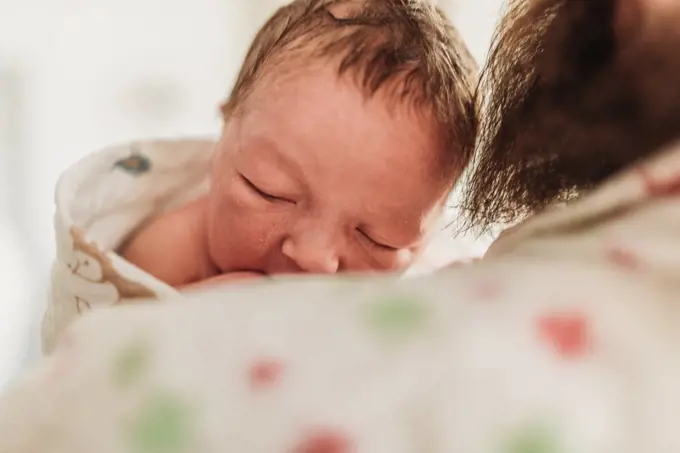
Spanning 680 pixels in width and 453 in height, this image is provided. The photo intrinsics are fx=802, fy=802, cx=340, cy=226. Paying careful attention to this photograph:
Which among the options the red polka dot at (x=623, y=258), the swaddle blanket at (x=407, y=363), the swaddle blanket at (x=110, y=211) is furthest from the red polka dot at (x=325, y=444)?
the swaddle blanket at (x=110, y=211)

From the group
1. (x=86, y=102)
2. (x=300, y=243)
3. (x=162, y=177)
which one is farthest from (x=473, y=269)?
(x=86, y=102)

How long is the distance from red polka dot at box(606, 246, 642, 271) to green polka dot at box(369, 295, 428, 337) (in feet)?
0.23

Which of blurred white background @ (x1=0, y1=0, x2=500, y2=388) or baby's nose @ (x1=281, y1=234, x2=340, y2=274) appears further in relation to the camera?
blurred white background @ (x1=0, y1=0, x2=500, y2=388)

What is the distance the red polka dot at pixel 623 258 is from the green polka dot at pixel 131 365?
162mm

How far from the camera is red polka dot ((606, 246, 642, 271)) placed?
10.7 inches

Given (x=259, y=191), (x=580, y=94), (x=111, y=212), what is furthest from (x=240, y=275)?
(x=580, y=94)

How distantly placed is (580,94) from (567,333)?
0.44ft

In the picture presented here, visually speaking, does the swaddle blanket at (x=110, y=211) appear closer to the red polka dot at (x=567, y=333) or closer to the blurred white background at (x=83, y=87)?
the blurred white background at (x=83, y=87)

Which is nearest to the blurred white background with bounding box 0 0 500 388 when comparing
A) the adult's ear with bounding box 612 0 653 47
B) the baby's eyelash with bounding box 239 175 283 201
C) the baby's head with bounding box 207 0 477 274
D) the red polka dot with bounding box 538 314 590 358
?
the baby's head with bounding box 207 0 477 274

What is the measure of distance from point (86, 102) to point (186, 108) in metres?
0.16

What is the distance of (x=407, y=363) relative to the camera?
249 mm

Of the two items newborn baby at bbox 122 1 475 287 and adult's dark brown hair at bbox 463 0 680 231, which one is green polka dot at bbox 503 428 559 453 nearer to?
adult's dark brown hair at bbox 463 0 680 231

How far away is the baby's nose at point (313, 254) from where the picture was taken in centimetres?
59

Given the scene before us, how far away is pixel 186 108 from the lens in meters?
1.09
